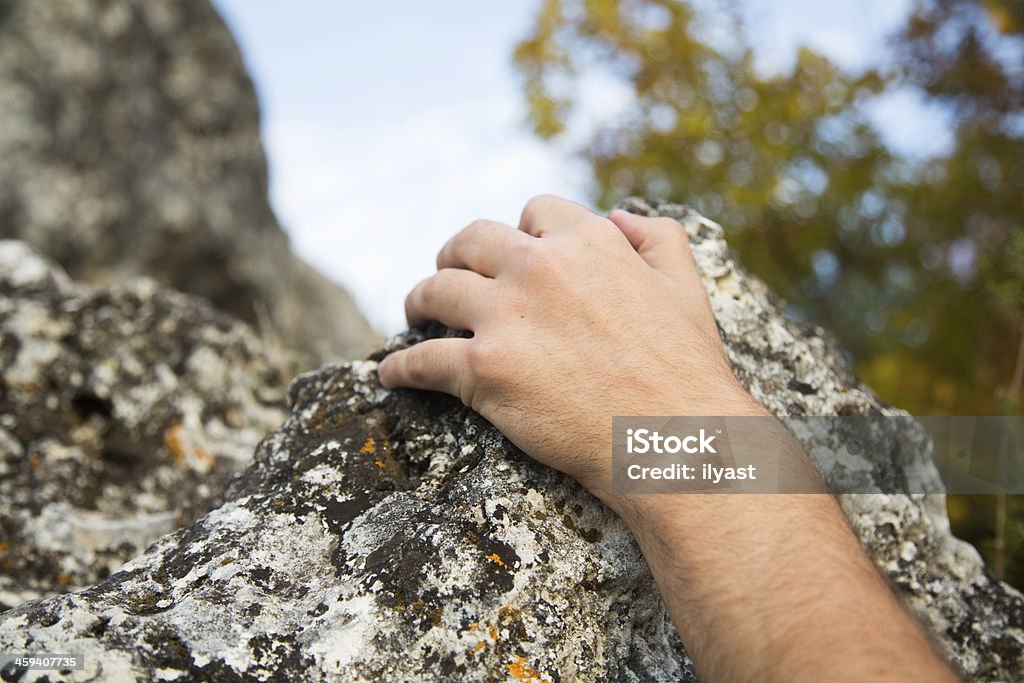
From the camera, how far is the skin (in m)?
1.20

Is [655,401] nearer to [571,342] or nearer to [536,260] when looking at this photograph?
[571,342]

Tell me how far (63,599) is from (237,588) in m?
0.27

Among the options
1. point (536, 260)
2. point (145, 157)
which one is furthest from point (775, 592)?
point (145, 157)

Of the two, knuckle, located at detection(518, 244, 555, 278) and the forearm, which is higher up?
knuckle, located at detection(518, 244, 555, 278)

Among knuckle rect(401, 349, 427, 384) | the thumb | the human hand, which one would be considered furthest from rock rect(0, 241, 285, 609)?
the thumb

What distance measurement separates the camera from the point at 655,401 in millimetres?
1451

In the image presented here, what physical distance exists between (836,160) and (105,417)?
26.4ft

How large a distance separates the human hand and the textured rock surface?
0.12 meters

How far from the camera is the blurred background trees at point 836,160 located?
774 centimetres

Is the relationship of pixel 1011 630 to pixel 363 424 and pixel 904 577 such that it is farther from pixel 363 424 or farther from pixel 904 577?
pixel 363 424

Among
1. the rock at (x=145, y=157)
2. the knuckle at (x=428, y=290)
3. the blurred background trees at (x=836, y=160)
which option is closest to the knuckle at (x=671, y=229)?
the knuckle at (x=428, y=290)

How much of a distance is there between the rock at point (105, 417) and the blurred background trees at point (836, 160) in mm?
5690

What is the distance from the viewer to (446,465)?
5.60 ft

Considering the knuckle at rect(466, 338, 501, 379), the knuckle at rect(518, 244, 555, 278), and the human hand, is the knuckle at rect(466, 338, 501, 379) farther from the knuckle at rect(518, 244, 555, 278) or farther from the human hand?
the knuckle at rect(518, 244, 555, 278)
